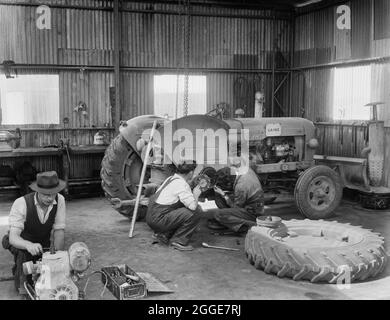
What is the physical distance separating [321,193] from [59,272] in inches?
213

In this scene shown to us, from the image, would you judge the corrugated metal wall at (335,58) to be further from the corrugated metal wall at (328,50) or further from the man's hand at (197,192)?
the man's hand at (197,192)

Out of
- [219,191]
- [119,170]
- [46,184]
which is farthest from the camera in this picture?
[119,170]

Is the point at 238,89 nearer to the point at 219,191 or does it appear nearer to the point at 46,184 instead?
the point at 219,191

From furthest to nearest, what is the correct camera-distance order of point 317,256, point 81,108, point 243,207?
point 81,108, point 243,207, point 317,256

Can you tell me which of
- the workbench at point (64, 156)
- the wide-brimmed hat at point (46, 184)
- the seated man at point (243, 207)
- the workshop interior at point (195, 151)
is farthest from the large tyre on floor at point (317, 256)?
the workbench at point (64, 156)

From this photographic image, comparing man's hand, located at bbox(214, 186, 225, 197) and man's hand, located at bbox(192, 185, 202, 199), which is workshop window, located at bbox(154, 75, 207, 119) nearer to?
man's hand, located at bbox(214, 186, 225, 197)

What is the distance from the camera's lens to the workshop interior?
16.1ft

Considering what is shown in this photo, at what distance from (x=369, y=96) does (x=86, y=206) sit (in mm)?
5940

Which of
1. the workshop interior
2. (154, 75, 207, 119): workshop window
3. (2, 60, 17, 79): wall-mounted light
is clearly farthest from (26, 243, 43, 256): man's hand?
(154, 75, 207, 119): workshop window

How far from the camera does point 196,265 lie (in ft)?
18.7

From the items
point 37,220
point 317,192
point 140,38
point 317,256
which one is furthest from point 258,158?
point 37,220

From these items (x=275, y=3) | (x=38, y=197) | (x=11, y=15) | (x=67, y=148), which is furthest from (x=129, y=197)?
(x=275, y=3)

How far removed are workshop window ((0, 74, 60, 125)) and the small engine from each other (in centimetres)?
746

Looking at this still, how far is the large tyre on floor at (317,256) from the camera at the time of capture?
16.3ft
